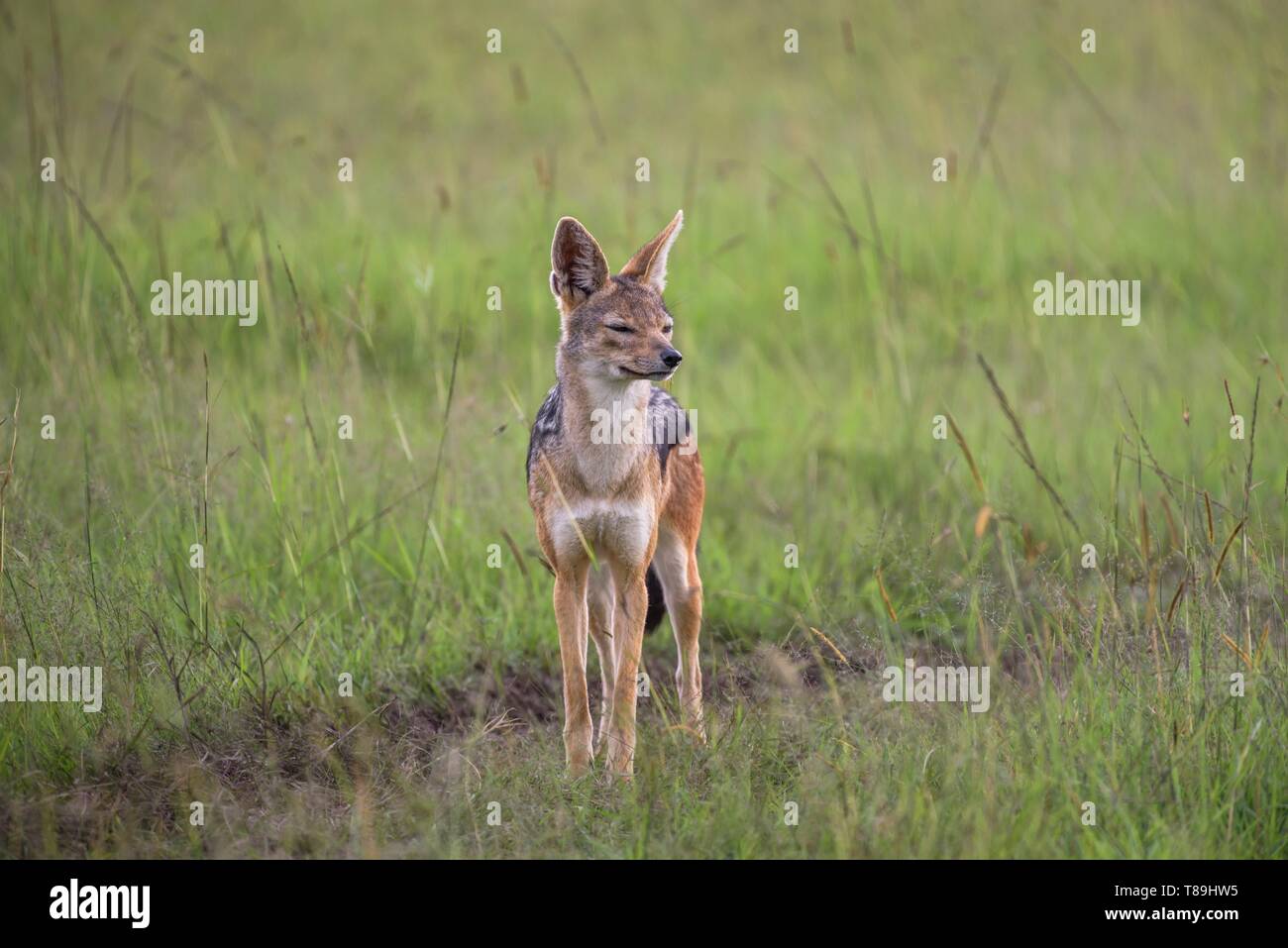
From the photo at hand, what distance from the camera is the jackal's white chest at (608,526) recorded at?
18.2 feet

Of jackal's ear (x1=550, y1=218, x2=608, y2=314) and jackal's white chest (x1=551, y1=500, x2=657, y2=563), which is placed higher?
jackal's ear (x1=550, y1=218, x2=608, y2=314)

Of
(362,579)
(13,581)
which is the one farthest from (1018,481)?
(13,581)

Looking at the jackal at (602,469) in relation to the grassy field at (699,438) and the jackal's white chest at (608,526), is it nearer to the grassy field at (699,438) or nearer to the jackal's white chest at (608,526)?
the jackal's white chest at (608,526)

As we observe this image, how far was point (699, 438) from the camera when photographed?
8.45 m

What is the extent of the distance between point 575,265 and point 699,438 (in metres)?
2.81

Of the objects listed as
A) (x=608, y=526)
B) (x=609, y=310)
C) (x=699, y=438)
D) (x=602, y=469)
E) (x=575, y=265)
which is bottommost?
(x=608, y=526)

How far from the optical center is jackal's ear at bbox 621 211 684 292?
586cm

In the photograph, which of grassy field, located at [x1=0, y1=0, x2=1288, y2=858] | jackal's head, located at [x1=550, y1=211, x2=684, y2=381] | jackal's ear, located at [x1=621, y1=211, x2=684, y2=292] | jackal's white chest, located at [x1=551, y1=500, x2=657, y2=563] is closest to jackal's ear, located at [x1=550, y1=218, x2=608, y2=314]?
jackal's head, located at [x1=550, y1=211, x2=684, y2=381]

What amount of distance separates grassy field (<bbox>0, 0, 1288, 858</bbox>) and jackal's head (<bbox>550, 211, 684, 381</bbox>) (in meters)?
0.74

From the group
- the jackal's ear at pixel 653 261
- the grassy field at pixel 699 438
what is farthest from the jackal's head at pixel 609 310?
the grassy field at pixel 699 438

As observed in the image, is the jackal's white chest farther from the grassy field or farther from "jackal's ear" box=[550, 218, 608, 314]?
"jackal's ear" box=[550, 218, 608, 314]

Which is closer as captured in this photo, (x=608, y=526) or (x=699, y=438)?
(x=608, y=526)

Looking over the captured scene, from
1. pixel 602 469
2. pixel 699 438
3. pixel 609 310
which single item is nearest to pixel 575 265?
pixel 609 310

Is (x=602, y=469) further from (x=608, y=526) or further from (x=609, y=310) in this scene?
(x=609, y=310)
